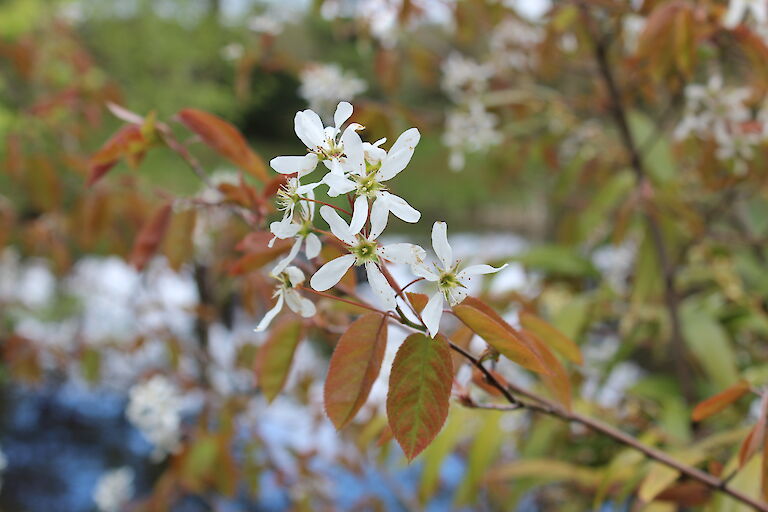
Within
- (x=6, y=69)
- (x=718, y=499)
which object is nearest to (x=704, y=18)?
(x=718, y=499)

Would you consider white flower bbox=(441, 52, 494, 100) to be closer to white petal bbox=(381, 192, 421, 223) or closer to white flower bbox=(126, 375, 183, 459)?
white flower bbox=(126, 375, 183, 459)

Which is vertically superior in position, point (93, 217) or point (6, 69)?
point (6, 69)

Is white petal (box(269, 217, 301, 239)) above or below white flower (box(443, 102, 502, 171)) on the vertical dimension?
below

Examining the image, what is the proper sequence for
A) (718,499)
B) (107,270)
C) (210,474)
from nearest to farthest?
(718,499), (210,474), (107,270)

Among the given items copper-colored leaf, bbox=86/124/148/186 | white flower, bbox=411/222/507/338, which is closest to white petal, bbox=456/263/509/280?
white flower, bbox=411/222/507/338

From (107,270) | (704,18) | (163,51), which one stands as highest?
(163,51)

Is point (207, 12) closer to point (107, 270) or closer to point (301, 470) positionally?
point (107, 270)
